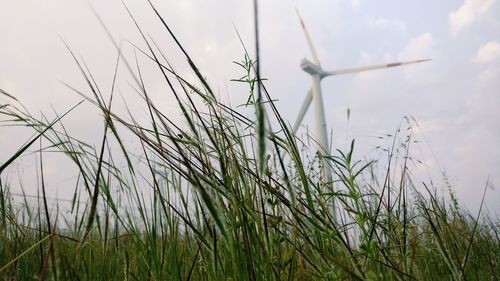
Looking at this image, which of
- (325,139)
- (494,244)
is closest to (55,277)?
(494,244)

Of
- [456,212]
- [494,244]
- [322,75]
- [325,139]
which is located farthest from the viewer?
[322,75]

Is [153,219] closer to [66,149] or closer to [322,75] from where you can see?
[66,149]

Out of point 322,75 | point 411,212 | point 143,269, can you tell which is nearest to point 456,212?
point 411,212

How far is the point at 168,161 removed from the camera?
1.51 metres

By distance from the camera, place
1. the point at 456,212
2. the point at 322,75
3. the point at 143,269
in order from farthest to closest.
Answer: the point at 322,75, the point at 456,212, the point at 143,269

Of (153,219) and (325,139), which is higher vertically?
(325,139)

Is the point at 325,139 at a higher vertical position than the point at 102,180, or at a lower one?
higher

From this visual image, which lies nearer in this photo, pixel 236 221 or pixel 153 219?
pixel 236 221

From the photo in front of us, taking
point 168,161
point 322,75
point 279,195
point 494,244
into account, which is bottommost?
point 494,244

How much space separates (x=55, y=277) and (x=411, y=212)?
11.4 ft

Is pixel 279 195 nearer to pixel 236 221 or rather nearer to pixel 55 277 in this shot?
pixel 236 221

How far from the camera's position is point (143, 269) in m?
2.11

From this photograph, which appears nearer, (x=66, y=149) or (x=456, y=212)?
(x=66, y=149)

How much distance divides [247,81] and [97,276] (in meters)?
1.31
